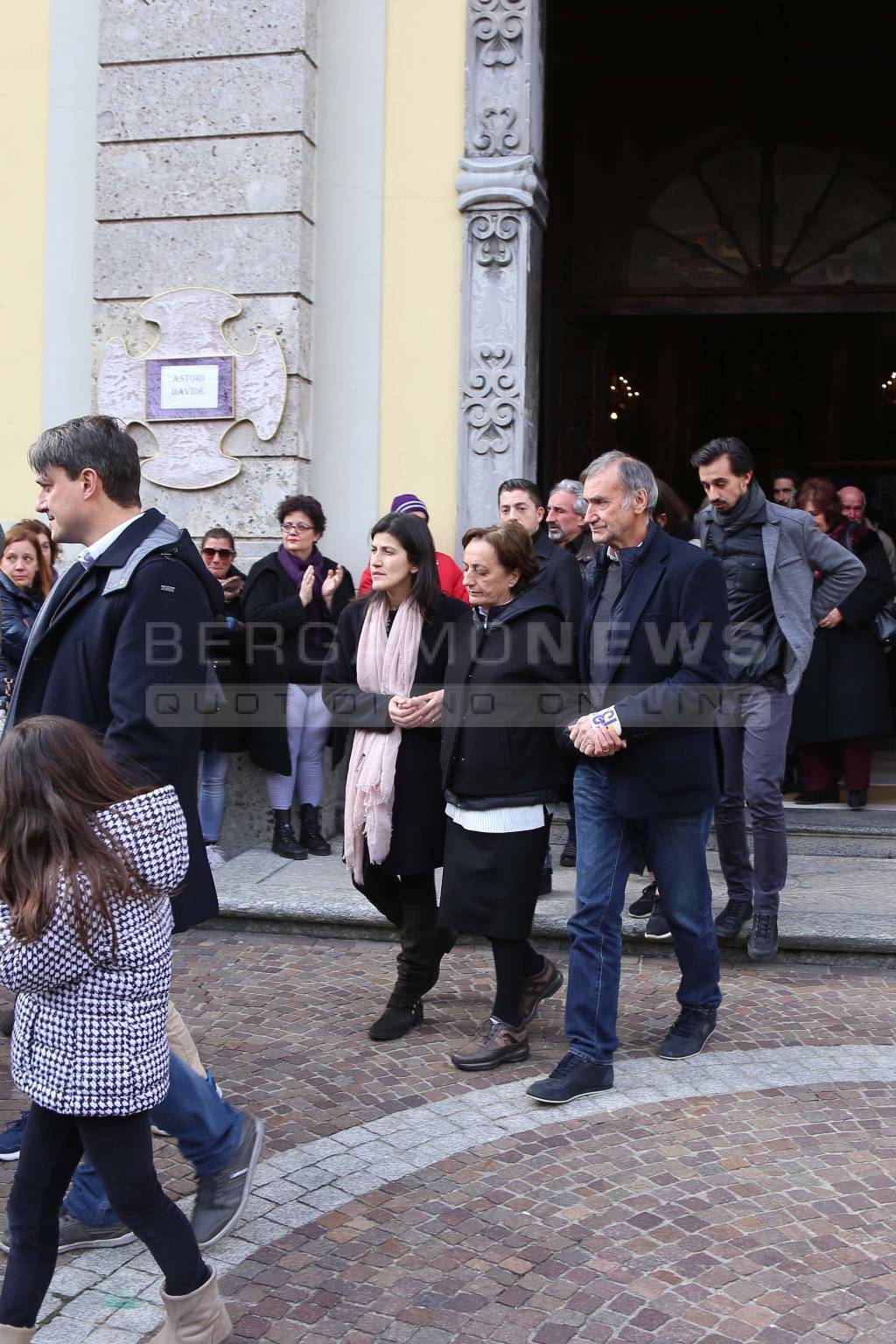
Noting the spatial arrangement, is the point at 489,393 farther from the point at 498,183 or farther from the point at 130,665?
the point at 130,665

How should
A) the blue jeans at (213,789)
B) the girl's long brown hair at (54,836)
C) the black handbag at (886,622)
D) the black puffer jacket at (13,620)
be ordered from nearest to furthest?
the girl's long brown hair at (54,836) < the black puffer jacket at (13,620) < the blue jeans at (213,789) < the black handbag at (886,622)

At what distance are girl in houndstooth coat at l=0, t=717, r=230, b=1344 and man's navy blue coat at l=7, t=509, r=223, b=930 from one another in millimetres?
529

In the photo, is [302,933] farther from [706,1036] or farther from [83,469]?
[83,469]

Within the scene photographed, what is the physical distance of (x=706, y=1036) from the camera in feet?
16.6

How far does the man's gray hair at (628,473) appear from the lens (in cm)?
477

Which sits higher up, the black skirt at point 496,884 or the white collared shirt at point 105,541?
the white collared shirt at point 105,541

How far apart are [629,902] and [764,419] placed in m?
8.90

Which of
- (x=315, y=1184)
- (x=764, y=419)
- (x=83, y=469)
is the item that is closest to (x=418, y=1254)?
(x=315, y=1184)

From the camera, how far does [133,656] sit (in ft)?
11.7

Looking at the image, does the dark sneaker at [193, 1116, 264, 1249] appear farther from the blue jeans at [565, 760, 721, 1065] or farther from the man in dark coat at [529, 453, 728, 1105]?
the blue jeans at [565, 760, 721, 1065]

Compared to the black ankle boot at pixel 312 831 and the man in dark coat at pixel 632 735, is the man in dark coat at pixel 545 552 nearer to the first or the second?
the man in dark coat at pixel 632 735

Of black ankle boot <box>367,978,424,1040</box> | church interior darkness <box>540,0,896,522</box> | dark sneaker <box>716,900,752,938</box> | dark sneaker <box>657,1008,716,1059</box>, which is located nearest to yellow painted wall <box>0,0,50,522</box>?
church interior darkness <box>540,0,896,522</box>

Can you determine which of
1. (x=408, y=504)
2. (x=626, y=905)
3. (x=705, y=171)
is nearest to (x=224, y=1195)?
(x=626, y=905)

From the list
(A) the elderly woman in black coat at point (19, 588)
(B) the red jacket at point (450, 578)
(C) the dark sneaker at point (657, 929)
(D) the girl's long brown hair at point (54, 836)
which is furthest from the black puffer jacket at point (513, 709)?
(B) the red jacket at point (450, 578)
